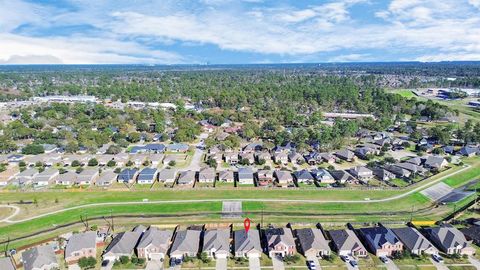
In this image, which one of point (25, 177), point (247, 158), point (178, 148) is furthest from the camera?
point (178, 148)

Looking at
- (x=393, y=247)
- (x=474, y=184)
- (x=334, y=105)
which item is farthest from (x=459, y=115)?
(x=393, y=247)

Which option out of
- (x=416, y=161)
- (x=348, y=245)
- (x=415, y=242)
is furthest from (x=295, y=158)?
(x=415, y=242)

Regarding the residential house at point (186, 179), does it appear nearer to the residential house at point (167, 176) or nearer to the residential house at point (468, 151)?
the residential house at point (167, 176)

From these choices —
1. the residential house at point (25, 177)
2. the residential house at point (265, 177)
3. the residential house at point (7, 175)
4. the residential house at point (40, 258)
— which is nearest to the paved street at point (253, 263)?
the residential house at point (40, 258)

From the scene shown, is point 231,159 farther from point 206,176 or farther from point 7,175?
point 7,175

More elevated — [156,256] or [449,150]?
[449,150]

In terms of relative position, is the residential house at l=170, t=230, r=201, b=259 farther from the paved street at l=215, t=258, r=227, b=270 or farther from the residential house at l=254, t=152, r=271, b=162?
the residential house at l=254, t=152, r=271, b=162
